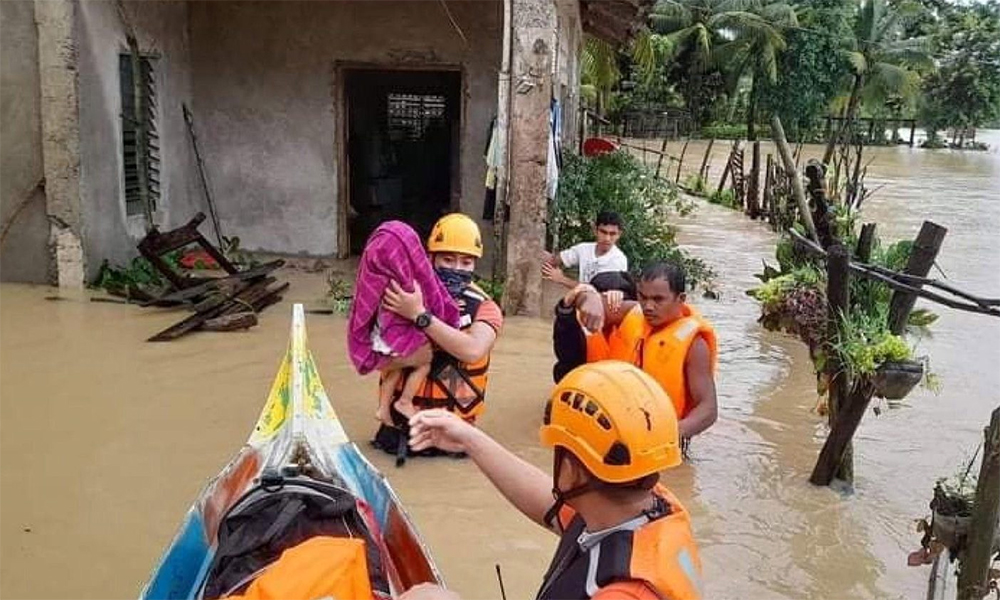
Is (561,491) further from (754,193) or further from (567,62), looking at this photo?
(754,193)

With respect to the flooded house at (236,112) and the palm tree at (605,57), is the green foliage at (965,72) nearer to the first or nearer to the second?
the palm tree at (605,57)

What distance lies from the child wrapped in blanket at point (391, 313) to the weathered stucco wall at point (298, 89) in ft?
18.8

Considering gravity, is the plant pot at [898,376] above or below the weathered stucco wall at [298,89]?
below

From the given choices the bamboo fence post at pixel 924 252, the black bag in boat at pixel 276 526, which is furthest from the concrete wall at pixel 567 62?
the black bag in boat at pixel 276 526

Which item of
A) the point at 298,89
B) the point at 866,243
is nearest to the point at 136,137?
the point at 298,89

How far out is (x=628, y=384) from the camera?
1981 millimetres

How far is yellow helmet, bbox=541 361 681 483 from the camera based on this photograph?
191cm

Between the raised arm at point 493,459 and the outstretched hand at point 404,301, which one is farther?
the outstretched hand at point 404,301

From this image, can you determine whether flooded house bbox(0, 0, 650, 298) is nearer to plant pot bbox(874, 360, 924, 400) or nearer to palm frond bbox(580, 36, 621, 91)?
plant pot bbox(874, 360, 924, 400)

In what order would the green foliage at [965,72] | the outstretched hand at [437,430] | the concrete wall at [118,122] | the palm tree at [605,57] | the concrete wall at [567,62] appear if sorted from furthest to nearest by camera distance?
the green foliage at [965,72] → the palm tree at [605,57] → the concrete wall at [567,62] → the concrete wall at [118,122] → the outstretched hand at [437,430]

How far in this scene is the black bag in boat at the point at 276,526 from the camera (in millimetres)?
2562

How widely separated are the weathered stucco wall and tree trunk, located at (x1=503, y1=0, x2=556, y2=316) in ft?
6.35

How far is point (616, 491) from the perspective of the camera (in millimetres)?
1971

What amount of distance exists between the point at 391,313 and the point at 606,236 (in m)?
2.03
